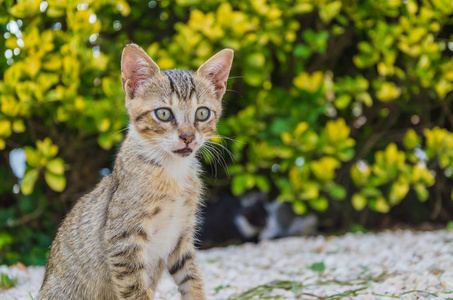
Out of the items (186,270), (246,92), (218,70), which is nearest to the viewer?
(186,270)

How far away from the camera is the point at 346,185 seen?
5547 millimetres

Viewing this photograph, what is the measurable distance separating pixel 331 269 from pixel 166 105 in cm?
183

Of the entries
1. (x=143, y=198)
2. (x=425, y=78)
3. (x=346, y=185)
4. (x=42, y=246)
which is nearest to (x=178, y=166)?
(x=143, y=198)

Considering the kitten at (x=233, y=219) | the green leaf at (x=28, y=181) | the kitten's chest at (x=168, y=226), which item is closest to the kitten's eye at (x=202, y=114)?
the kitten's chest at (x=168, y=226)

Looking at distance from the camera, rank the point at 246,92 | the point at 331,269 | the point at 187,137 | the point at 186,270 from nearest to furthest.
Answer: the point at 187,137, the point at 186,270, the point at 331,269, the point at 246,92

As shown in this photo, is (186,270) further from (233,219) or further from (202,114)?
(233,219)

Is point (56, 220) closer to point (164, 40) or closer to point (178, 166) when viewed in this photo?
point (164, 40)

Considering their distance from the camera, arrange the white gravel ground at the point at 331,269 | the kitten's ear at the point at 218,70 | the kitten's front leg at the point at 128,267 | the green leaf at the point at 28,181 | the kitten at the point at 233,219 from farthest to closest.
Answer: the kitten at the point at 233,219
the green leaf at the point at 28,181
the white gravel ground at the point at 331,269
the kitten's ear at the point at 218,70
the kitten's front leg at the point at 128,267

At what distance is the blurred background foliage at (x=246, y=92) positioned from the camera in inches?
152

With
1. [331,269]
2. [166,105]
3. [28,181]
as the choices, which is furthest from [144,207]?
[28,181]

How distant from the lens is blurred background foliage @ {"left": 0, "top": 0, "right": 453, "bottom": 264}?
387 centimetres

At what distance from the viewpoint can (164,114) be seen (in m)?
2.53

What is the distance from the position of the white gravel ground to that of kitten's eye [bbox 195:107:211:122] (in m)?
1.14

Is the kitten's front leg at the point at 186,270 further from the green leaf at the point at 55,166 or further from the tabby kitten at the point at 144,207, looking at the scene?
the green leaf at the point at 55,166
